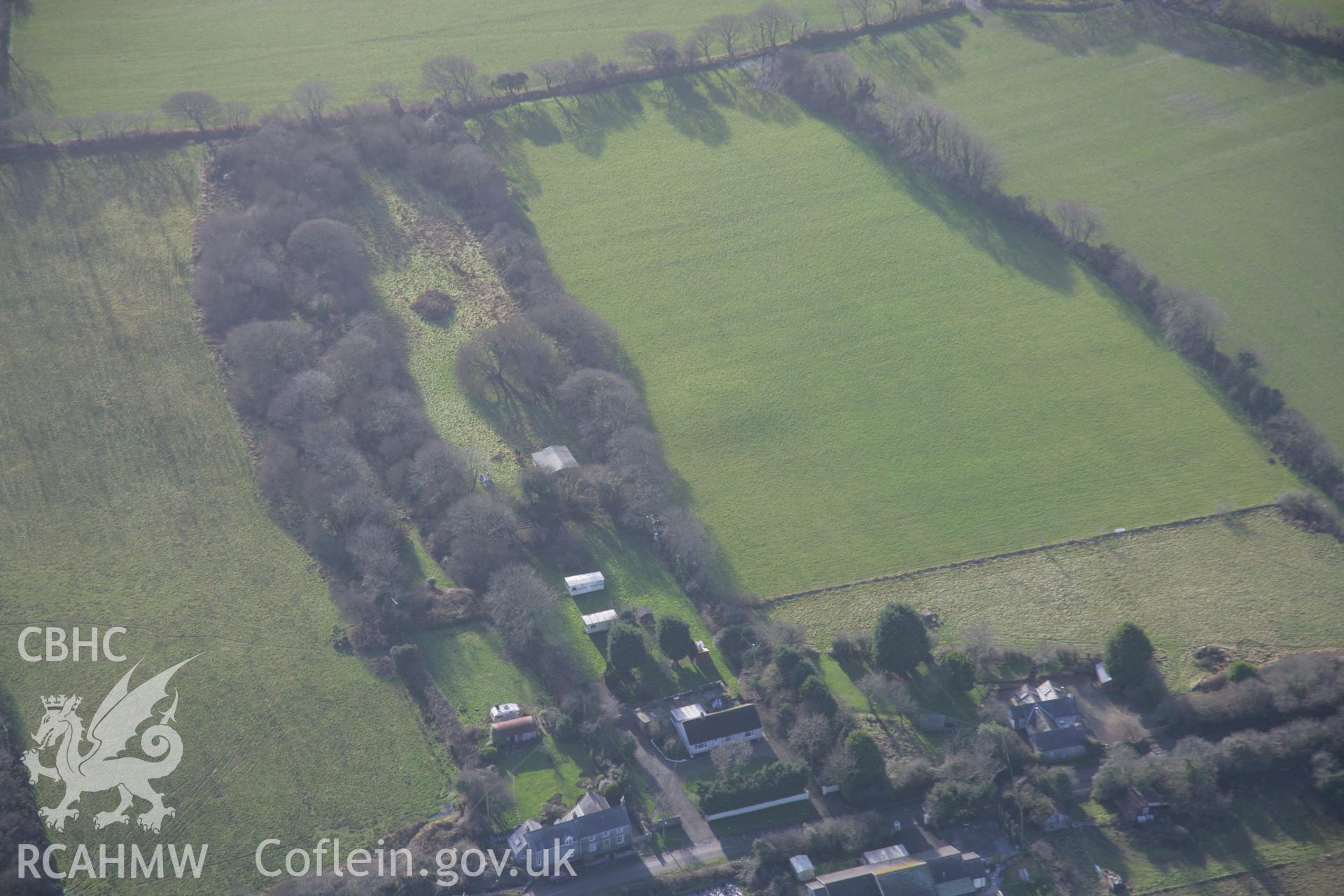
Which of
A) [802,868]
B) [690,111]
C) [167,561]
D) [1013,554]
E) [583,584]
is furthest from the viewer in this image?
[690,111]

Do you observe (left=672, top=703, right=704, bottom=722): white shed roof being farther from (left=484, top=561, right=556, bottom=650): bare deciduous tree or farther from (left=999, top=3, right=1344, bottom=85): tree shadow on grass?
(left=999, top=3, right=1344, bottom=85): tree shadow on grass

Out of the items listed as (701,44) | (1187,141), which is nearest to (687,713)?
(701,44)

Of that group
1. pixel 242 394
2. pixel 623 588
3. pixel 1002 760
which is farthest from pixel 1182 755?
Result: pixel 242 394

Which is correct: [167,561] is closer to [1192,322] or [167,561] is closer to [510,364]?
[510,364]

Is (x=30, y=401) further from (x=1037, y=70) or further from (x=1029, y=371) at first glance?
(x=1037, y=70)

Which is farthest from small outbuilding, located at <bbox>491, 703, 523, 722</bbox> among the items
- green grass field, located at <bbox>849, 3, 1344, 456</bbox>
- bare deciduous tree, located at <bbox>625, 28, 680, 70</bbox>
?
bare deciduous tree, located at <bbox>625, 28, 680, 70</bbox>

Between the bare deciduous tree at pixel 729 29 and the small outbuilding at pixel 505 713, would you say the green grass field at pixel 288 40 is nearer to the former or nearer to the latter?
the bare deciduous tree at pixel 729 29
